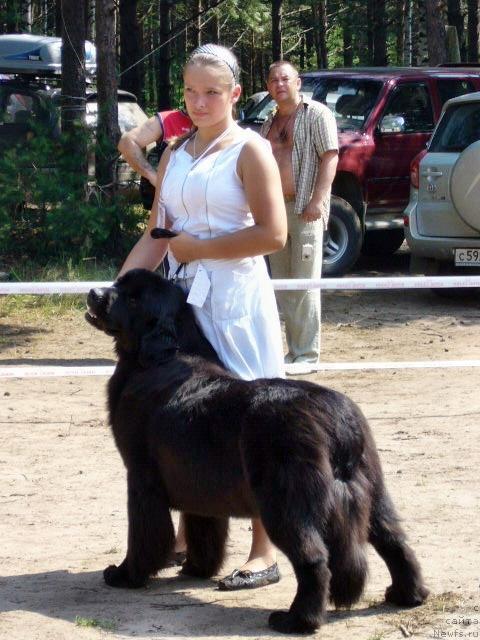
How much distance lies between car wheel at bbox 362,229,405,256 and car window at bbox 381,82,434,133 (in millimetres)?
1299

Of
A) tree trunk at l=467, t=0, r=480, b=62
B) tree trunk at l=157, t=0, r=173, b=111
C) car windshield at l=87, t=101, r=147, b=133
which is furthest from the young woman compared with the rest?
tree trunk at l=157, t=0, r=173, b=111

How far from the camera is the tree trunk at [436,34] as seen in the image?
1839cm

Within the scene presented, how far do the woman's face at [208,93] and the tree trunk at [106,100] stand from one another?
25.8ft

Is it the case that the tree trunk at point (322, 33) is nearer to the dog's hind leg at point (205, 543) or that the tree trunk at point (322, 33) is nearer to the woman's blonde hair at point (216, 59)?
the woman's blonde hair at point (216, 59)

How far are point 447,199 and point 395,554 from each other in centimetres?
698

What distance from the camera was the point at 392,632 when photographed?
371 cm

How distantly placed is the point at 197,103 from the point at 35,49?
56.1ft

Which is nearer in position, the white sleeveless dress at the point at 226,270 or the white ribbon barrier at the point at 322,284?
the white sleeveless dress at the point at 226,270

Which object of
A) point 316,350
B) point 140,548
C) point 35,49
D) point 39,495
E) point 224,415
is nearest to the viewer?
point 224,415

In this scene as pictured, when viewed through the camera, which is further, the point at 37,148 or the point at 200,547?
the point at 37,148

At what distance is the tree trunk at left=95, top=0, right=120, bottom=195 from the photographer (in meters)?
11.7

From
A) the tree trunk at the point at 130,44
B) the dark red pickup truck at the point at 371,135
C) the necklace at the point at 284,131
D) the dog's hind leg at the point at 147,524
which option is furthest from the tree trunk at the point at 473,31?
the dog's hind leg at the point at 147,524

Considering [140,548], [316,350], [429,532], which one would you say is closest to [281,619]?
[140,548]

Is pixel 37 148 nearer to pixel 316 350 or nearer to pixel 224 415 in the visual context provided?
pixel 316 350
